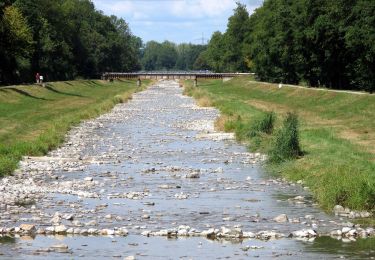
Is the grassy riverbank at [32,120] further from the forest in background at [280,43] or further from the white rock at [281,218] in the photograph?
the white rock at [281,218]

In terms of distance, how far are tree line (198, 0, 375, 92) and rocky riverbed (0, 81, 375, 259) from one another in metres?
30.6

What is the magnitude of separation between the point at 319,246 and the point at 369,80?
5001 centimetres

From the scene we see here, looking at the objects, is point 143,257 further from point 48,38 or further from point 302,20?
point 48,38

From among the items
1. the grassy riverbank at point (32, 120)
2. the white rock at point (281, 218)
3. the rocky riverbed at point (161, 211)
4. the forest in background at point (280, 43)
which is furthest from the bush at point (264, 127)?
the white rock at point (281, 218)

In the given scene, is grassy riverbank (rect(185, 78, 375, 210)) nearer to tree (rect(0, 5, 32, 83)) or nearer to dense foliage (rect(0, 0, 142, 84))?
tree (rect(0, 5, 32, 83))

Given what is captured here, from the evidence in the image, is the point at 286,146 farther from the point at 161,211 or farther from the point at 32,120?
the point at 32,120

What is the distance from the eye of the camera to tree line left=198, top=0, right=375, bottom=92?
61.9 metres

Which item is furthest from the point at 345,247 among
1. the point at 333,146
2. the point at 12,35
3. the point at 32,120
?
the point at 12,35

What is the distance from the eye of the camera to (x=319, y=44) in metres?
79.7

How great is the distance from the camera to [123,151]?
116 ft

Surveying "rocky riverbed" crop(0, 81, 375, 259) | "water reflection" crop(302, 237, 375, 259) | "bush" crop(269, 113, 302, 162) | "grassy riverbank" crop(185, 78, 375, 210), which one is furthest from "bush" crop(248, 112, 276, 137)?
"water reflection" crop(302, 237, 375, 259)

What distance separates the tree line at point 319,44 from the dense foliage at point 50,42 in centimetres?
2785

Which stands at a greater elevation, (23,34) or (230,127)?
(23,34)

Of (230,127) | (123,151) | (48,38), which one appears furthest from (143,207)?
(48,38)
